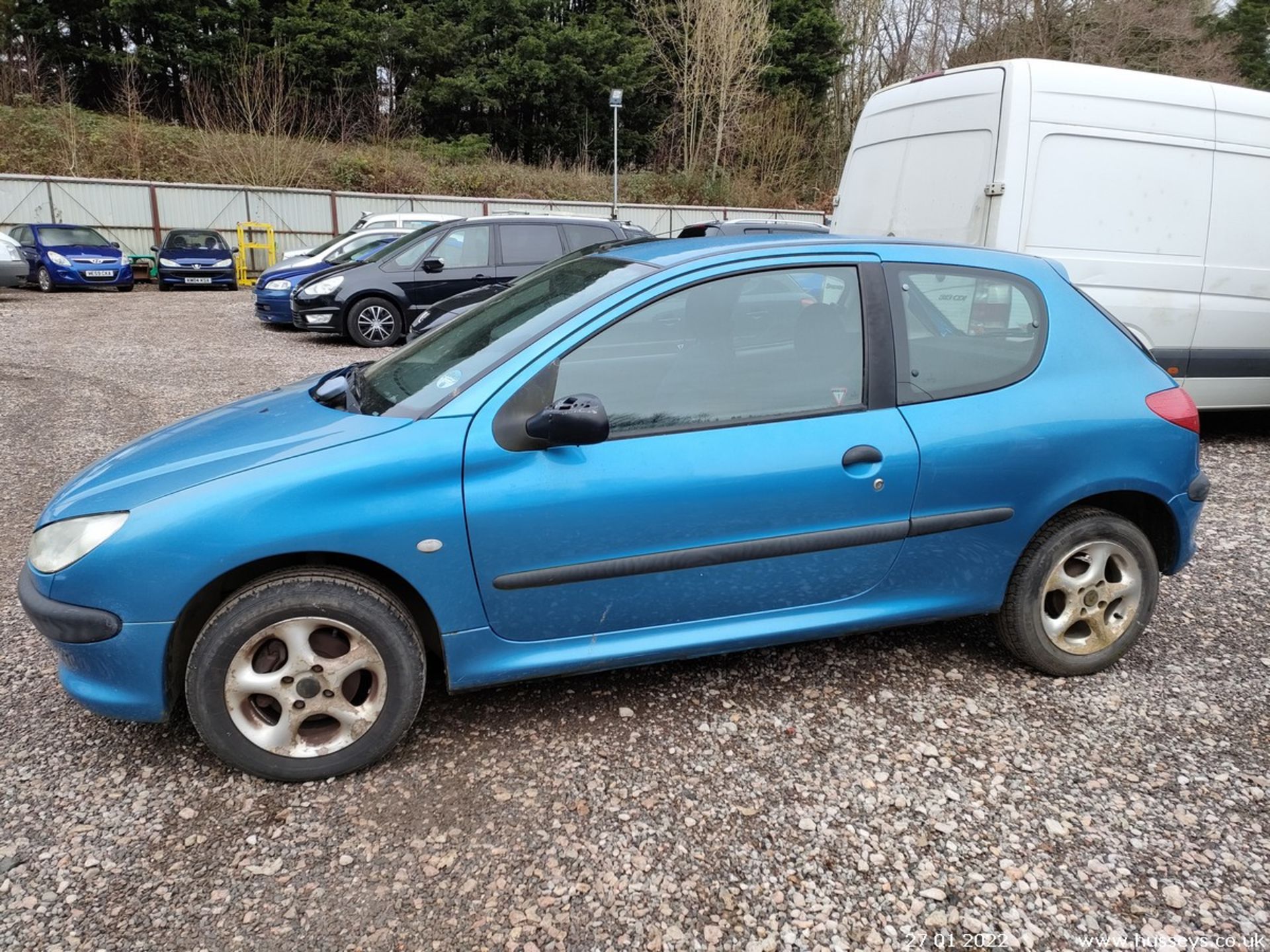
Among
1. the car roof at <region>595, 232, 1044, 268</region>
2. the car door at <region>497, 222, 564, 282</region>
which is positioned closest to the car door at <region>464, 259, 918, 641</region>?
the car roof at <region>595, 232, 1044, 268</region>

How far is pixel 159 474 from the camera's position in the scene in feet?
8.59

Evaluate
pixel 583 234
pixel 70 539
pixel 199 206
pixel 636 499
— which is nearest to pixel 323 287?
pixel 583 234

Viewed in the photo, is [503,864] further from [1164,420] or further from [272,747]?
[1164,420]

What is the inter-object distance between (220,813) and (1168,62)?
36432 mm

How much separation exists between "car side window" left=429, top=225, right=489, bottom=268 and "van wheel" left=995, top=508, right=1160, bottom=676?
9.18 m

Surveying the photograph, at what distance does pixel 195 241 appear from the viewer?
19.6 m

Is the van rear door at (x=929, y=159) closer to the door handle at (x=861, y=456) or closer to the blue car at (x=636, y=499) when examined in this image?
the blue car at (x=636, y=499)

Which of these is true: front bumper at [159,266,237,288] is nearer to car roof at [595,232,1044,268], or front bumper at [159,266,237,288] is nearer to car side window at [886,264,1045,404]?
car roof at [595,232,1044,268]

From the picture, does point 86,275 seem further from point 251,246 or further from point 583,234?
point 583,234

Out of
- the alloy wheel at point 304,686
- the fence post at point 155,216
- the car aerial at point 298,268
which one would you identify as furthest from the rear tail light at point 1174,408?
the fence post at point 155,216

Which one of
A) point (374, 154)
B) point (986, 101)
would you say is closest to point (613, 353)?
point (986, 101)

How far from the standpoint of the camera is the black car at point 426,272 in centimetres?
1123

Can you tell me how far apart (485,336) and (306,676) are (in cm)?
124

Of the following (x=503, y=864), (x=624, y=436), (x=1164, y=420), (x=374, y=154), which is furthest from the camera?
(x=374, y=154)
